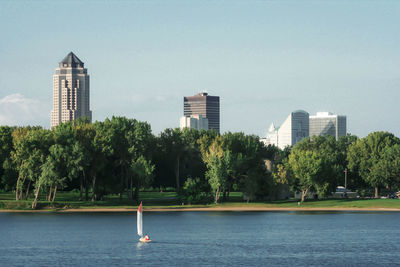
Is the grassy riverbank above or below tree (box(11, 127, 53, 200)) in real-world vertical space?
below

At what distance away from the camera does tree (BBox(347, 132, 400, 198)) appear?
17512cm

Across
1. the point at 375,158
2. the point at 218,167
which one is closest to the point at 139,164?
the point at 218,167

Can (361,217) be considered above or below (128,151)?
below

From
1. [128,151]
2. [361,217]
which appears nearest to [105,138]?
[128,151]

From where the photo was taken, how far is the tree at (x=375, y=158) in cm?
17512

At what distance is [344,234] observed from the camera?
10069 centimetres

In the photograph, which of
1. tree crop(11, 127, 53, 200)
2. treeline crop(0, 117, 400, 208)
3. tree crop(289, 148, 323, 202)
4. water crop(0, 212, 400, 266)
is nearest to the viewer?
water crop(0, 212, 400, 266)

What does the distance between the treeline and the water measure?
11709 millimetres

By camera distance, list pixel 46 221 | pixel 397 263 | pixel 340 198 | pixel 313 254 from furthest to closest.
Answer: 1. pixel 340 198
2. pixel 46 221
3. pixel 313 254
4. pixel 397 263

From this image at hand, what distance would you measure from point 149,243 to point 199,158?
89027mm

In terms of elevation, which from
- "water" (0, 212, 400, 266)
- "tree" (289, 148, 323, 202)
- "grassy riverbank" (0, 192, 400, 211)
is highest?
"tree" (289, 148, 323, 202)

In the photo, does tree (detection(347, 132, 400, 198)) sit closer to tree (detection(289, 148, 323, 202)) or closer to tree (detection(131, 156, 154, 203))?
tree (detection(289, 148, 323, 202))

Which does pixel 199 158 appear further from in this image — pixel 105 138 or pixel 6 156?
pixel 6 156

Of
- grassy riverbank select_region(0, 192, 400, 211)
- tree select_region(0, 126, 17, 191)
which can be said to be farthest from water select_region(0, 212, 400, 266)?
tree select_region(0, 126, 17, 191)
